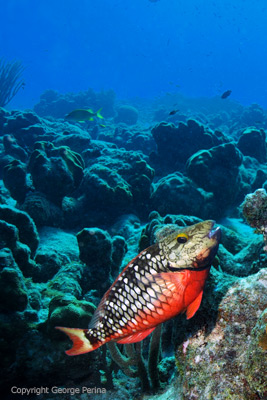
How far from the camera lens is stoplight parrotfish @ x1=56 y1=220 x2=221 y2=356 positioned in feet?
4.65

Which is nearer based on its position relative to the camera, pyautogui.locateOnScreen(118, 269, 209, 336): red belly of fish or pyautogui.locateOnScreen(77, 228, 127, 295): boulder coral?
pyautogui.locateOnScreen(118, 269, 209, 336): red belly of fish

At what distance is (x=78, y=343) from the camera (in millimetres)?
1677

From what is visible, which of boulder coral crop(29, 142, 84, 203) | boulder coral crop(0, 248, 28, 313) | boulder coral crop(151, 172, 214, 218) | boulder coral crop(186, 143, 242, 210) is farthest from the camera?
boulder coral crop(186, 143, 242, 210)

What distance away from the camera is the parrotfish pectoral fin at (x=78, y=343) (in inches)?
64.4

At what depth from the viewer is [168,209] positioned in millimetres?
8023

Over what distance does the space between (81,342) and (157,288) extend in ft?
2.44

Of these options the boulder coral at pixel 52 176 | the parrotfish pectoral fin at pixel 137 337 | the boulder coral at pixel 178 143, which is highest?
the boulder coral at pixel 178 143

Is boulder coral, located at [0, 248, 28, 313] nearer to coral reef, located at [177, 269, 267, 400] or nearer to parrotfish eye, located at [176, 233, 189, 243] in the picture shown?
coral reef, located at [177, 269, 267, 400]

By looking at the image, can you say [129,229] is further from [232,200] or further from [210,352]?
[210,352]

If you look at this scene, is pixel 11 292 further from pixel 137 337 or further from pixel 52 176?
pixel 52 176

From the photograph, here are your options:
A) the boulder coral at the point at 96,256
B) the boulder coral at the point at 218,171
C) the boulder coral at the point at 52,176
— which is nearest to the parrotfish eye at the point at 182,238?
the boulder coral at the point at 96,256

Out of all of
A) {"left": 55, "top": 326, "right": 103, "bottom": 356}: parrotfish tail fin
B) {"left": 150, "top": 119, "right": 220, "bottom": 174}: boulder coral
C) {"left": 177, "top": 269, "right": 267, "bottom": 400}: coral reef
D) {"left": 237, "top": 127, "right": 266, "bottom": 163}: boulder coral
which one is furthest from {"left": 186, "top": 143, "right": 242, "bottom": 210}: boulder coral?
{"left": 55, "top": 326, "right": 103, "bottom": 356}: parrotfish tail fin

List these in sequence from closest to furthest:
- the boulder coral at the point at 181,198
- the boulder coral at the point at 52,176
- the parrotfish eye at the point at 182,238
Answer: the parrotfish eye at the point at 182,238, the boulder coral at the point at 52,176, the boulder coral at the point at 181,198

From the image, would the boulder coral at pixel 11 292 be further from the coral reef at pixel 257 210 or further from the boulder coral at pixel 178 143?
the boulder coral at pixel 178 143
